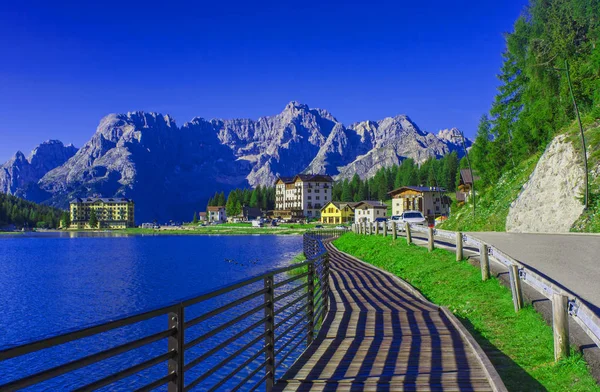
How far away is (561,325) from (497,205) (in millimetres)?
40869

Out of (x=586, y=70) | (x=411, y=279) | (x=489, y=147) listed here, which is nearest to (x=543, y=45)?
(x=586, y=70)

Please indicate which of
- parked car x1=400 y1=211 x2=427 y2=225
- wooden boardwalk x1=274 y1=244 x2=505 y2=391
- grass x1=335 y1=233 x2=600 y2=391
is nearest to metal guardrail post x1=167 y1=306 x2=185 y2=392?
wooden boardwalk x1=274 y1=244 x2=505 y2=391

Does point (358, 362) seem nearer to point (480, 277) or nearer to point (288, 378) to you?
point (288, 378)

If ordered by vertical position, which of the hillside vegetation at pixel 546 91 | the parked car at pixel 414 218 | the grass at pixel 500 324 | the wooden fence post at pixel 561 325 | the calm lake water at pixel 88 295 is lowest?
the calm lake water at pixel 88 295

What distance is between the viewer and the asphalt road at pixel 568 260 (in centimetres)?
1305

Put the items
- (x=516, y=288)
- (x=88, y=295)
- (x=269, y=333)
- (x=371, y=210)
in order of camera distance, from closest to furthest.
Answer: (x=269, y=333) < (x=516, y=288) < (x=88, y=295) < (x=371, y=210)

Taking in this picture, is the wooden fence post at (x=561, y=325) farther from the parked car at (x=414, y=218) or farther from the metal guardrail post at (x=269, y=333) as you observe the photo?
the parked car at (x=414, y=218)

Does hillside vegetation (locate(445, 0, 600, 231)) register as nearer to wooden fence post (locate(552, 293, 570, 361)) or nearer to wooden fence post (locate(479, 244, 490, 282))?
wooden fence post (locate(479, 244, 490, 282))

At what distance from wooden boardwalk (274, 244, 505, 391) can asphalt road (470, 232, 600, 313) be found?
3701 mm

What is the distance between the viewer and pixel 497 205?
46.7 meters

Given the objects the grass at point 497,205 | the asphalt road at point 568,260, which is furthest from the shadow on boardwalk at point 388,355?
the grass at point 497,205

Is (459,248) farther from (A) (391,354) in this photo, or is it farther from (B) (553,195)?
(B) (553,195)

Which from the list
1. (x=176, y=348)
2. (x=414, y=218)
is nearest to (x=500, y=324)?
(x=176, y=348)

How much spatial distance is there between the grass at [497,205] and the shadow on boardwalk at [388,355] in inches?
Result: 1288
